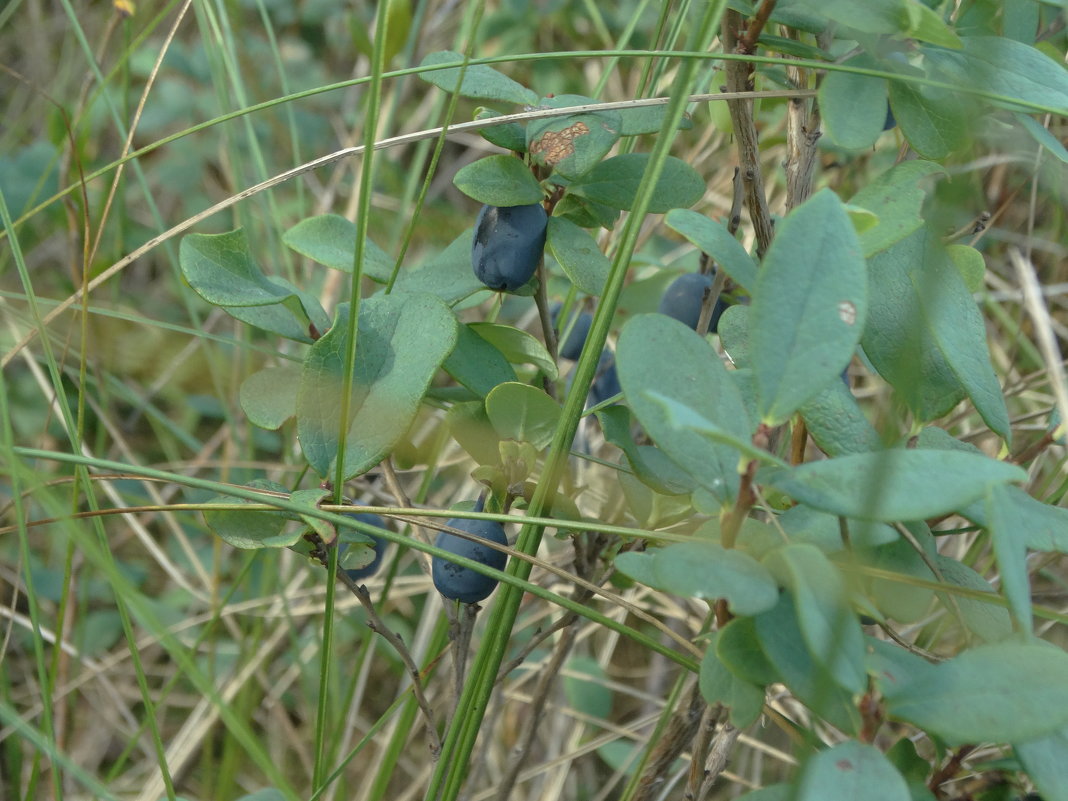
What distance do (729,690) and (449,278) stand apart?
39 centimetres

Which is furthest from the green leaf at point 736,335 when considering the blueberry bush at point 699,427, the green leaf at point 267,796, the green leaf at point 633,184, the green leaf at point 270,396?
the green leaf at point 267,796

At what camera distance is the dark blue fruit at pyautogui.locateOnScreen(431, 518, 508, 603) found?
2.32 ft

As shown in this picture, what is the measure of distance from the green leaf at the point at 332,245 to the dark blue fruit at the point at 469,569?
0.21 metres

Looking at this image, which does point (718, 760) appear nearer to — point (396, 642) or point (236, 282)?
point (396, 642)

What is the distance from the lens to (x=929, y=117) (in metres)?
0.72

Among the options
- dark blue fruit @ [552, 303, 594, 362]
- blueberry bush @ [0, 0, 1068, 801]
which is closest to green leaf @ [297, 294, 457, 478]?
blueberry bush @ [0, 0, 1068, 801]

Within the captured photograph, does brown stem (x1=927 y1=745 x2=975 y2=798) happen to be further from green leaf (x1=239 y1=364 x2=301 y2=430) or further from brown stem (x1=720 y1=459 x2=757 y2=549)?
green leaf (x1=239 y1=364 x2=301 y2=430)

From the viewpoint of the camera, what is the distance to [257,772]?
1.53 m

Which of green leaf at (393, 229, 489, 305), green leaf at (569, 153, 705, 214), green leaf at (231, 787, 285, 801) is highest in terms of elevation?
green leaf at (569, 153, 705, 214)

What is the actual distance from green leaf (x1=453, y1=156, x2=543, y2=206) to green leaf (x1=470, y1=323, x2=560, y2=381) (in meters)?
0.11

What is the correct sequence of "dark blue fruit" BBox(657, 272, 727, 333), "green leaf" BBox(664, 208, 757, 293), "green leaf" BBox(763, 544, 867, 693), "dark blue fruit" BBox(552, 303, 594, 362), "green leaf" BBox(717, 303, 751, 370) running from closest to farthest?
"green leaf" BBox(763, 544, 867, 693) → "green leaf" BBox(664, 208, 757, 293) → "green leaf" BBox(717, 303, 751, 370) → "dark blue fruit" BBox(657, 272, 727, 333) → "dark blue fruit" BBox(552, 303, 594, 362)

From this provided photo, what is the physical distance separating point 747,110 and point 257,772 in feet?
4.00

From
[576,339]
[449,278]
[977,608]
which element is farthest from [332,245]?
[977,608]

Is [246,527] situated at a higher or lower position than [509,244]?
lower
